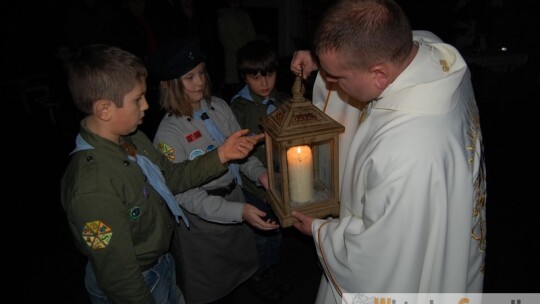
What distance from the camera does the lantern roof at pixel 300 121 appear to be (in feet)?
4.94

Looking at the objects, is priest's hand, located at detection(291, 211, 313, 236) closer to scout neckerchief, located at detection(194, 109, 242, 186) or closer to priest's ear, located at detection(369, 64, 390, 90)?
priest's ear, located at detection(369, 64, 390, 90)

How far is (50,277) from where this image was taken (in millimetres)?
3529

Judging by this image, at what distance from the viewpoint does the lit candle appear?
1.67 m

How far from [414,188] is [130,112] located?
130cm

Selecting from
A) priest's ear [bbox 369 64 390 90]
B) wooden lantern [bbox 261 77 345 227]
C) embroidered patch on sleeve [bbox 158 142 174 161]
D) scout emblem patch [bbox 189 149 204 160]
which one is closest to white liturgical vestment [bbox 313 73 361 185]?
wooden lantern [bbox 261 77 345 227]

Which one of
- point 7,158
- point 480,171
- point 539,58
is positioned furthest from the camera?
point 539,58

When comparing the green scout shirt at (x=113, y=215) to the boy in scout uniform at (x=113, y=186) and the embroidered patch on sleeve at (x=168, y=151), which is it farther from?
the embroidered patch on sleeve at (x=168, y=151)

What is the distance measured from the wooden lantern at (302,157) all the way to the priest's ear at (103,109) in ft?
2.31

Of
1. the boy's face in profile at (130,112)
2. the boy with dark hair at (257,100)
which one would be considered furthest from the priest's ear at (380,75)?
the boy with dark hair at (257,100)

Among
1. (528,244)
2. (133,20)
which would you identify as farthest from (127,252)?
(133,20)

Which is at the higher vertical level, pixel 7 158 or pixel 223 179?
pixel 223 179

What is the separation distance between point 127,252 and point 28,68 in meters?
8.89

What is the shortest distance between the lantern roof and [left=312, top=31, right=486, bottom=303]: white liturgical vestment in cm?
22

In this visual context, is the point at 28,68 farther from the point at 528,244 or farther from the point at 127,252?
the point at 528,244
